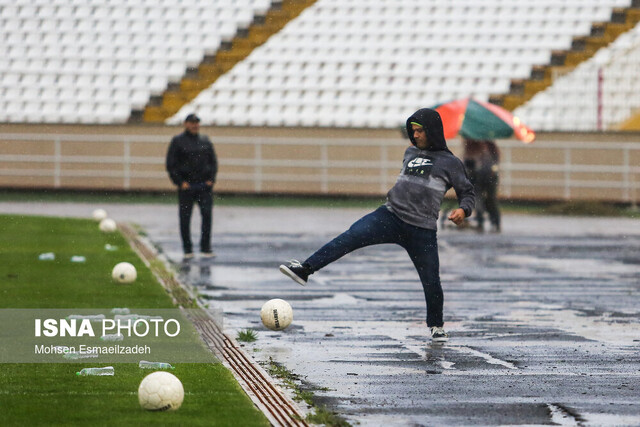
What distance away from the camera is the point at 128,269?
13641 millimetres

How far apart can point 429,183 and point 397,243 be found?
0.53m

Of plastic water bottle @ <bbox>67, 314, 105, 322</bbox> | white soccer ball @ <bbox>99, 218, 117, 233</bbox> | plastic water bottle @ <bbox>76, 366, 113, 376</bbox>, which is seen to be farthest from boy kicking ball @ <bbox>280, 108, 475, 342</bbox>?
white soccer ball @ <bbox>99, 218, 117, 233</bbox>

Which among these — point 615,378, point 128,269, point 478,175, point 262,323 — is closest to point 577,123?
point 478,175

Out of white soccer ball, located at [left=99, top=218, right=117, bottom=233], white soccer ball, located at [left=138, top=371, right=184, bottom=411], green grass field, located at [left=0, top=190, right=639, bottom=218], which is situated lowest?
green grass field, located at [left=0, top=190, right=639, bottom=218]

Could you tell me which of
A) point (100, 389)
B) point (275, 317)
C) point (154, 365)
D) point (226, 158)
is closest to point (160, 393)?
point (100, 389)

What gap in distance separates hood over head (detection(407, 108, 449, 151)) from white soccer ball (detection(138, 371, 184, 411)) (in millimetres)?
3705

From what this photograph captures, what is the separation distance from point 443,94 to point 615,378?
2641 centimetres

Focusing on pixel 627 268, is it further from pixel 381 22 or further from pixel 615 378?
pixel 381 22

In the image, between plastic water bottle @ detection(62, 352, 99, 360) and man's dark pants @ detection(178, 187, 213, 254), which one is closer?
plastic water bottle @ detection(62, 352, 99, 360)

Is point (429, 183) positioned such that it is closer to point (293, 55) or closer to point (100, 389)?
point (100, 389)

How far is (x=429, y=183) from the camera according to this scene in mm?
9891

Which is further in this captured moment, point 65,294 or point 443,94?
point 443,94

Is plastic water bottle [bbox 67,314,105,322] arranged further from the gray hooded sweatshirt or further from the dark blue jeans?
the gray hooded sweatshirt

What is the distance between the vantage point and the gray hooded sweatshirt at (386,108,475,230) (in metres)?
9.90
